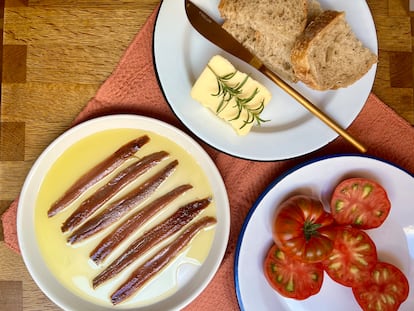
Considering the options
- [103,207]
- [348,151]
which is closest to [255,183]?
[348,151]

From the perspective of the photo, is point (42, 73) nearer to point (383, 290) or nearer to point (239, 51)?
point (239, 51)

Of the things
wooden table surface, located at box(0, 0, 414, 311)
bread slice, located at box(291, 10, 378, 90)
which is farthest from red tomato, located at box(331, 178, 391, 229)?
wooden table surface, located at box(0, 0, 414, 311)

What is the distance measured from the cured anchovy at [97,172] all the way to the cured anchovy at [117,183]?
3 cm

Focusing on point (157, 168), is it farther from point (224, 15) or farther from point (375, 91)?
point (375, 91)

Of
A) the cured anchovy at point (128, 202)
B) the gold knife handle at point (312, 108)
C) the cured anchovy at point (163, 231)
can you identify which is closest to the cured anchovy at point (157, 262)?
the cured anchovy at point (163, 231)

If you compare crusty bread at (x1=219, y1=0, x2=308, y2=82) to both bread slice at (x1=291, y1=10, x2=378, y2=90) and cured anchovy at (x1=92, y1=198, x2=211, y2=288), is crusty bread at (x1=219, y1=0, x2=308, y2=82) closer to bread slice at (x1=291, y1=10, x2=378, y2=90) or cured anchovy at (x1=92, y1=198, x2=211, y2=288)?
bread slice at (x1=291, y1=10, x2=378, y2=90)

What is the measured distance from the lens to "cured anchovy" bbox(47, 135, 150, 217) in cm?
141

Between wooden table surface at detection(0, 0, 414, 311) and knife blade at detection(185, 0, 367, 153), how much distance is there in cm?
14

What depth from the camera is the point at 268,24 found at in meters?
1.38

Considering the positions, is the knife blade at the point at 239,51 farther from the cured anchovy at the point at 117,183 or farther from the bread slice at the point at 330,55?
the cured anchovy at the point at 117,183

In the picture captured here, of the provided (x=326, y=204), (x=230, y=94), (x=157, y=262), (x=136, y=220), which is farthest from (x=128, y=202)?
(x=326, y=204)

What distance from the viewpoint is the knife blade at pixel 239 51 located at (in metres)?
1.38

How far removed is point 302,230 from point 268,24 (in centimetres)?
49

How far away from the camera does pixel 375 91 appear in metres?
1.49
